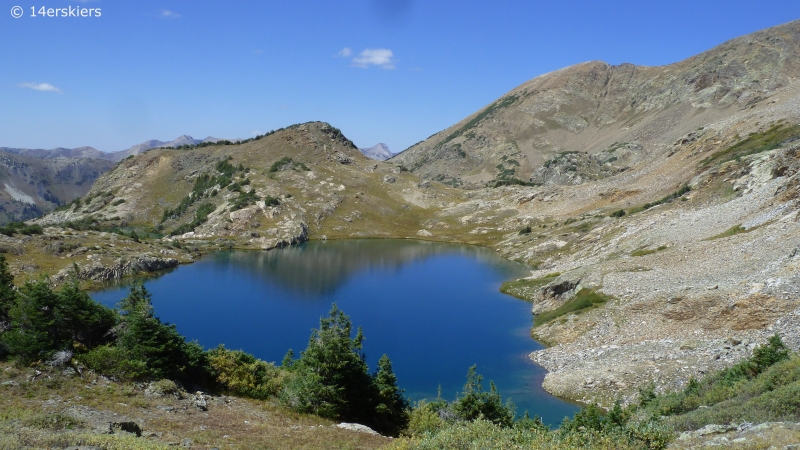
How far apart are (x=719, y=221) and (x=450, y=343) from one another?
38609mm

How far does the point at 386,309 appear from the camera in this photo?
230 ft

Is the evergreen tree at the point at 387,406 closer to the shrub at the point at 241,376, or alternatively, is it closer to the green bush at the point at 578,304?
the shrub at the point at 241,376

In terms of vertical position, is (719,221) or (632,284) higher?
(719,221)

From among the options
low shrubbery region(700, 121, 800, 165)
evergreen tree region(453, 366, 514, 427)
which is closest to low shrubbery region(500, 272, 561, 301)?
low shrubbery region(700, 121, 800, 165)

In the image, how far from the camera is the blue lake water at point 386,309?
4790 centimetres

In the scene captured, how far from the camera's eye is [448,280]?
296 ft

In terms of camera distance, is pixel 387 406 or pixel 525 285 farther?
pixel 525 285

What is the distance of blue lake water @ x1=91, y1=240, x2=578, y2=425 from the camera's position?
157ft

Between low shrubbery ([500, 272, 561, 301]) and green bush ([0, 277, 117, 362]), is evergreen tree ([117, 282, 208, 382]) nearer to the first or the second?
green bush ([0, 277, 117, 362])

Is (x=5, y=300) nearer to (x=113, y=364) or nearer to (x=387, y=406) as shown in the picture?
(x=113, y=364)

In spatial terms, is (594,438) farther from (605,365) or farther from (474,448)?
(605,365)

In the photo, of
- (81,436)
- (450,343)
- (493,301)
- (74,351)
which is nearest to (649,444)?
(81,436)

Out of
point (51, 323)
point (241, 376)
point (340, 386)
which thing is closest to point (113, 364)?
point (51, 323)

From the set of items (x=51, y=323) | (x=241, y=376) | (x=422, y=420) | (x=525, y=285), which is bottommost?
(x=422, y=420)
